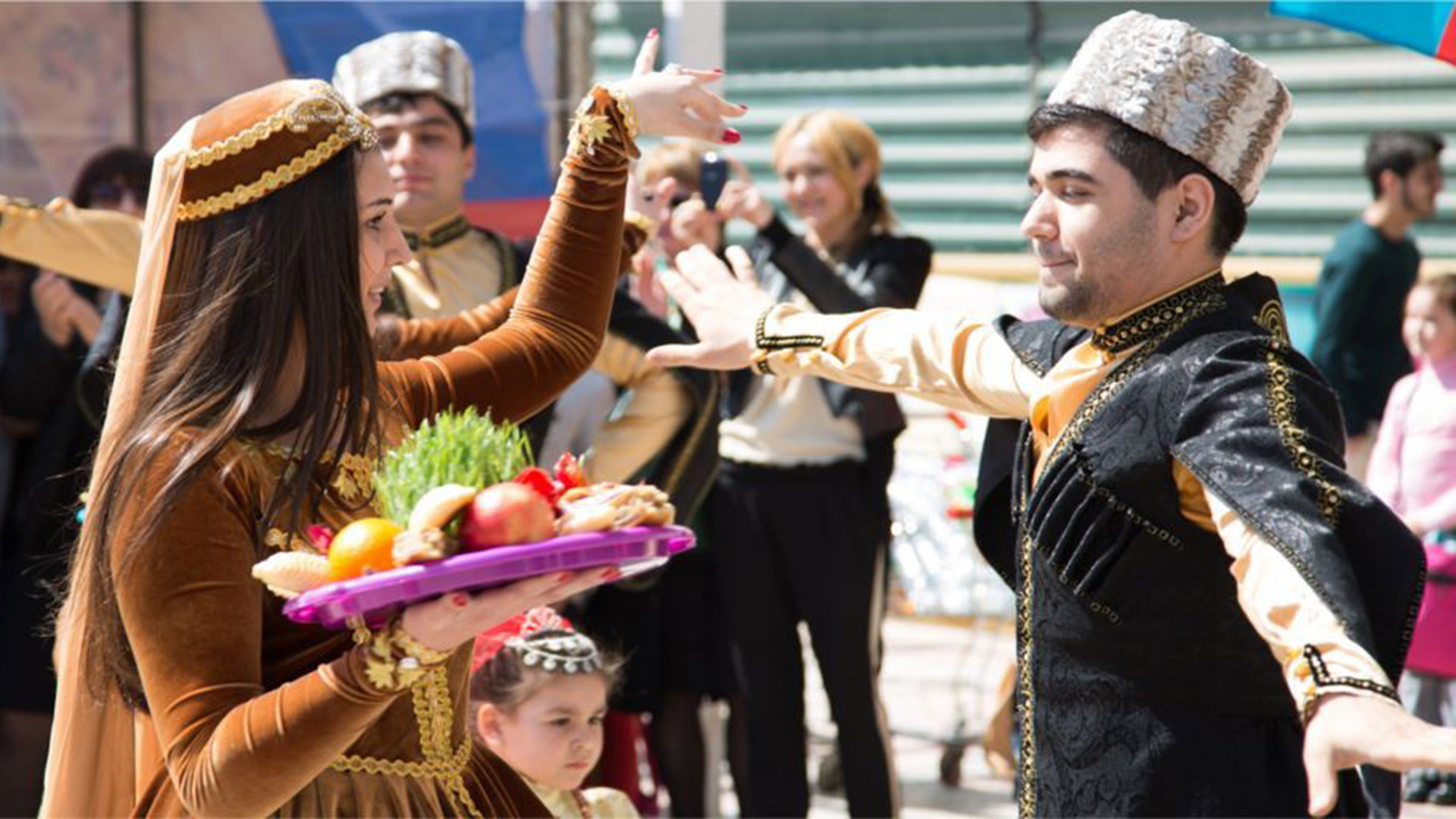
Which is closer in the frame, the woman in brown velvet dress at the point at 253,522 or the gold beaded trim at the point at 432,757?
the woman in brown velvet dress at the point at 253,522

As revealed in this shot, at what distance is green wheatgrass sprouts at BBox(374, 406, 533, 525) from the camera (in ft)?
7.29

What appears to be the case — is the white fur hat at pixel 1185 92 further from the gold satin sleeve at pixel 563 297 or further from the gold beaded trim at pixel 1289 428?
the gold satin sleeve at pixel 563 297

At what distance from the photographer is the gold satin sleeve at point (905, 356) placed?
10.1 feet

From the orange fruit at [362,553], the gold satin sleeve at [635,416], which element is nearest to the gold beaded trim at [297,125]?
the orange fruit at [362,553]

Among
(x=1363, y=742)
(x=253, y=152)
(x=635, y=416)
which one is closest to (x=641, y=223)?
(x=635, y=416)

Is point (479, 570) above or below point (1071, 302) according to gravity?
below

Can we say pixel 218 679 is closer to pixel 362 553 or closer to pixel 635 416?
pixel 362 553

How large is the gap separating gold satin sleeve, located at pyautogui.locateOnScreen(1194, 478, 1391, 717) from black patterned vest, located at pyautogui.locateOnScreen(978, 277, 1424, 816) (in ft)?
0.13

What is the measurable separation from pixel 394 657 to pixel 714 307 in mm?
1290

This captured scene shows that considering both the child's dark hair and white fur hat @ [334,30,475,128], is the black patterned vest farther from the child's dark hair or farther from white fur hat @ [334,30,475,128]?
white fur hat @ [334,30,475,128]

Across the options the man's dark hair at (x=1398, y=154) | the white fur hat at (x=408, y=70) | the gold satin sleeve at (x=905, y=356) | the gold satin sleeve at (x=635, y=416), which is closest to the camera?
the gold satin sleeve at (x=905, y=356)

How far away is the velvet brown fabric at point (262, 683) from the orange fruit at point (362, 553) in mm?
104

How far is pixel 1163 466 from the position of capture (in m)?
2.54

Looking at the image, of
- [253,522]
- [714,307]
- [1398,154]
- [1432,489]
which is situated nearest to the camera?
[253,522]
